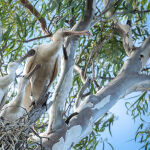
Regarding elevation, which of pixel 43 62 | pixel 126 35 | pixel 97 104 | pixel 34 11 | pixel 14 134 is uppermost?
pixel 34 11

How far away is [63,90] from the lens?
1515 mm

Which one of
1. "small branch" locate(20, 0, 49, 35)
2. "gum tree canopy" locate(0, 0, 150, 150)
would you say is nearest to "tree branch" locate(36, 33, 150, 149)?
"gum tree canopy" locate(0, 0, 150, 150)

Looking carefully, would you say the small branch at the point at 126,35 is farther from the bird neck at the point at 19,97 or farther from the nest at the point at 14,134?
the nest at the point at 14,134

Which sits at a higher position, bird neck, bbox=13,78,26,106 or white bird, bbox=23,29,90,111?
white bird, bbox=23,29,90,111

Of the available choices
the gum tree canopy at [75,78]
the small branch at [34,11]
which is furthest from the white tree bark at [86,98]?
the small branch at [34,11]

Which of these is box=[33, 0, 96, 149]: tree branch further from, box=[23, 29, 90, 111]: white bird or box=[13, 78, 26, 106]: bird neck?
box=[13, 78, 26, 106]: bird neck

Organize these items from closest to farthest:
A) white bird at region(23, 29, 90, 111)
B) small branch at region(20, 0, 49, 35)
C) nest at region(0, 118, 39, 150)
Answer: nest at region(0, 118, 39, 150) → white bird at region(23, 29, 90, 111) → small branch at region(20, 0, 49, 35)

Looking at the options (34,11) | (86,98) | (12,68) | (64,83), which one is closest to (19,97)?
(12,68)

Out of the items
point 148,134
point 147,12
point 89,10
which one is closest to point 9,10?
point 89,10

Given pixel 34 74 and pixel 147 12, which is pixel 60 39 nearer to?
pixel 34 74

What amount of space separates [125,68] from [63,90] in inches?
21.0

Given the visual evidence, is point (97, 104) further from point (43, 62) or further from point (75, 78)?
point (75, 78)

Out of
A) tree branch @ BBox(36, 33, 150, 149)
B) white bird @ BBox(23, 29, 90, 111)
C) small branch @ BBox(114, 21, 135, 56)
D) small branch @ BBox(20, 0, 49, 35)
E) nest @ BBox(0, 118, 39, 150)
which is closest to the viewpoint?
nest @ BBox(0, 118, 39, 150)

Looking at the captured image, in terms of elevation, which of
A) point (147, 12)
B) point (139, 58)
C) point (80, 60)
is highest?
point (147, 12)
